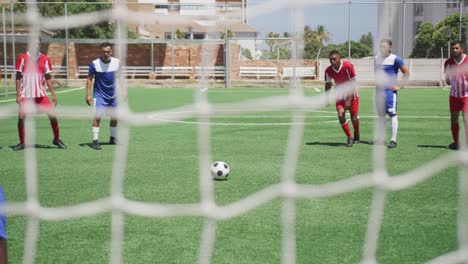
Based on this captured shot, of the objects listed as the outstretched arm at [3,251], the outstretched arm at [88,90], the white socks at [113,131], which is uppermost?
the outstretched arm at [88,90]

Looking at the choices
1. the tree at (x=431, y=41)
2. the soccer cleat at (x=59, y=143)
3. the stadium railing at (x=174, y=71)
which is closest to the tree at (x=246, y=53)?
the stadium railing at (x=174, y=71)

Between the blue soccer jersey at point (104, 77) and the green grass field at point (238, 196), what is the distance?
0.88 metres

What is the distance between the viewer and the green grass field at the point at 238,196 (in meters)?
4.22

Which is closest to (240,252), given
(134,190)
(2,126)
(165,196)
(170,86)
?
(165,196)

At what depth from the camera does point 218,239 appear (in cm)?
443

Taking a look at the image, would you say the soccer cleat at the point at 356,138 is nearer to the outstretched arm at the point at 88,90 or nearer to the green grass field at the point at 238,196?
the green grass field at the point at 238,196

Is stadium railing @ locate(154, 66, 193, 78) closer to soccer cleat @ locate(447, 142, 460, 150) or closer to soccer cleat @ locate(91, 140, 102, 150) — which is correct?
A: soccer cleat @ locate(91, 140, 102, 150)

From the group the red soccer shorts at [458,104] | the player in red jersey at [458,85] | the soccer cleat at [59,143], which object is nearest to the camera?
the player in red jersey at [458,85]

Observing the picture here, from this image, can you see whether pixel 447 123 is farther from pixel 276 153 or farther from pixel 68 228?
pixel 68 228

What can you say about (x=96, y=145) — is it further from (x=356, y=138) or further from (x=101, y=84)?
(x=356, y=138)

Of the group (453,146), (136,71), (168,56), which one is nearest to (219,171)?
(453,146)

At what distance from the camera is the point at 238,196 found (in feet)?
19.2

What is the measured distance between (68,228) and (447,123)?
9.97m

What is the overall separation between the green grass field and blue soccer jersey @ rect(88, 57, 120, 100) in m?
0.88
